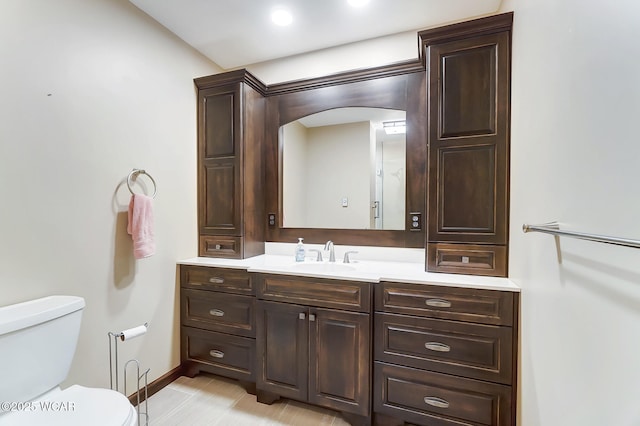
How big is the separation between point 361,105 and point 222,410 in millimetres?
2371

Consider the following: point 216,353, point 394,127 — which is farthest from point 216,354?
point 394,127

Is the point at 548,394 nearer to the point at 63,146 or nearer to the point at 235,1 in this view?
the point at 63,146

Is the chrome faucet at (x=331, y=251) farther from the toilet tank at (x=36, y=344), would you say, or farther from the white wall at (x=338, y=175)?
the toilet tank at (x=36, y=344)

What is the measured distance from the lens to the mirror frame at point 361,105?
204cm

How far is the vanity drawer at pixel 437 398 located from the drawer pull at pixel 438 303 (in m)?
0.37

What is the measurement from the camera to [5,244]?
1262 millimetres

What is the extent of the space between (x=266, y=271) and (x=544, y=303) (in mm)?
1454

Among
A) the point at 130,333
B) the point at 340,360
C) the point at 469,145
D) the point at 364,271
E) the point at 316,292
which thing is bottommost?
the point at 340,360

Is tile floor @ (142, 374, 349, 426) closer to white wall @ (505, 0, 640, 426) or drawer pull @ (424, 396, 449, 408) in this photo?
drawer pull @ (424, 396, 449, 408)

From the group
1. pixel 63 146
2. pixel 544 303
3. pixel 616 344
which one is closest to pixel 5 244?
pixel 63 146

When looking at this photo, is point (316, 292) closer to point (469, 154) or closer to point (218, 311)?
point (218, 311)

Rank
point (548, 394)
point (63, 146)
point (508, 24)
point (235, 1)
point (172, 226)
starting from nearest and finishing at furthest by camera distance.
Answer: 1. point (548, 394)
2. point (63, 146)
3. point (508, 24)
4. point (235, 1)
5. point (172, 226)

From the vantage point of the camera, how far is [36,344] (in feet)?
3.89

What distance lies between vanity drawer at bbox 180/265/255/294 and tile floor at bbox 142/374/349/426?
2.38 feet
